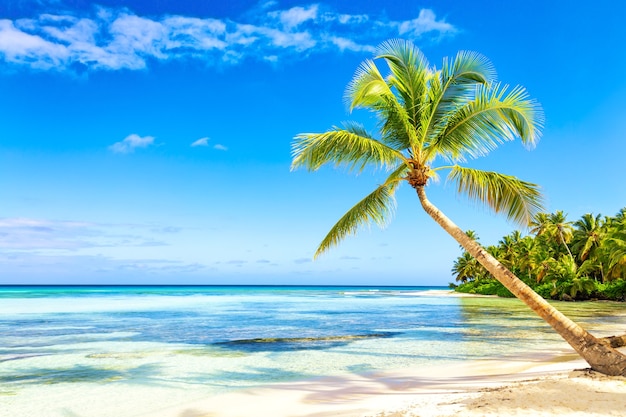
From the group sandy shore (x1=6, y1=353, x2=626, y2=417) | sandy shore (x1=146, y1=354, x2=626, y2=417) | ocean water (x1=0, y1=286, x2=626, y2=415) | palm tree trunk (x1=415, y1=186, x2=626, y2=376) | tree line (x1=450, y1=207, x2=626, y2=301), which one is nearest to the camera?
sandy shore (x1=146, y1=354, x2=626, y2=417)

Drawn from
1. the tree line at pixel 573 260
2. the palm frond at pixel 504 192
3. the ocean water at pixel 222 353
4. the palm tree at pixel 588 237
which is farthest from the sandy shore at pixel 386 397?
the palm tree at pixel 588 237

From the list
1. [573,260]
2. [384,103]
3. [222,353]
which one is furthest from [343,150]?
[573,260]

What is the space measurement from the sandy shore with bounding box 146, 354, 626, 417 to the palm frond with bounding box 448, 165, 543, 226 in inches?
117

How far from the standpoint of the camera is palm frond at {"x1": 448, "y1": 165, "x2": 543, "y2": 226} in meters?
8.45

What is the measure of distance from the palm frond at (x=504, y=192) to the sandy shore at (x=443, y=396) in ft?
9.78

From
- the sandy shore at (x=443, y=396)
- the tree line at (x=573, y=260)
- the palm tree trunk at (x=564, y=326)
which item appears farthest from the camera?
the tree line at (x=573, y=260)

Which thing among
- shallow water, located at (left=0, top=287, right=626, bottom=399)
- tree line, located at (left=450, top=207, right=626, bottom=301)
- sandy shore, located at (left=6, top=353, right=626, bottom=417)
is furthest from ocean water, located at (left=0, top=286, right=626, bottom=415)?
tree line, located at (left=450, top=207, right=626, bottom=301)

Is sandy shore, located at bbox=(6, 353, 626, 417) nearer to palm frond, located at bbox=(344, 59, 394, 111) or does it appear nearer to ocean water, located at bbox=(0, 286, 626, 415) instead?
ocean water, located at bbox=(0, 286, 626, 415)

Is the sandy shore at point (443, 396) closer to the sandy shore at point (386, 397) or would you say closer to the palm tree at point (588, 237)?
the sandy shore at point (386, 397)

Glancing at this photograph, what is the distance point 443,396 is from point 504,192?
420 centimetres

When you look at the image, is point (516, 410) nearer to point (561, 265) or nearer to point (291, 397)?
point (291, 397)

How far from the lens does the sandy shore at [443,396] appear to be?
17.0ft

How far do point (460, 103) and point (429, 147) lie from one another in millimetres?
1079

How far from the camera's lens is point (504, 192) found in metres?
8.66
